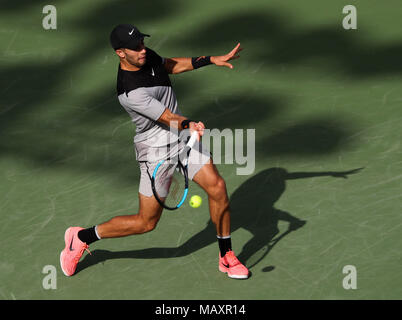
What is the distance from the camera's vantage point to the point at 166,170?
898 cm

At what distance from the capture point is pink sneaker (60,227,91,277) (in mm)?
9281

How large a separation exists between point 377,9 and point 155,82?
21.7 feet

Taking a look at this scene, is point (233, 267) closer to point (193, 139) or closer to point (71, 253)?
point (193, 139)

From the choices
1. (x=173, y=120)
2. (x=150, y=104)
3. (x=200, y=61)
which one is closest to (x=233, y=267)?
(x=173, y=120)

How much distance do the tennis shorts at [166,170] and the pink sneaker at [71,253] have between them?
0.92 meters

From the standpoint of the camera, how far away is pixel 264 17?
1456 cm

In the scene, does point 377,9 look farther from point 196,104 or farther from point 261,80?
point 196,104

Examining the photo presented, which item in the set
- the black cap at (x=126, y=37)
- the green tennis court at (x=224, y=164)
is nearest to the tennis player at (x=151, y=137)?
the black cap at (x=126, y=37)

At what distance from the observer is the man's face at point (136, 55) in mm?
8562

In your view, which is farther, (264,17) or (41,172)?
(264,17)

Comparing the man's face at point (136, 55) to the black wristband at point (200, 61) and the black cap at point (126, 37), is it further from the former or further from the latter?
the black wristband at point (200, 61)

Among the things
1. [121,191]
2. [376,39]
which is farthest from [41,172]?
[376,39]

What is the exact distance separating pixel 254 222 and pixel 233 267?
1073 mm

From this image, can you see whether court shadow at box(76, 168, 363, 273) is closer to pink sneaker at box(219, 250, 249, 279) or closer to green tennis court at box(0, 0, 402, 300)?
green tennis court at box(0, 0, 402, 300)
